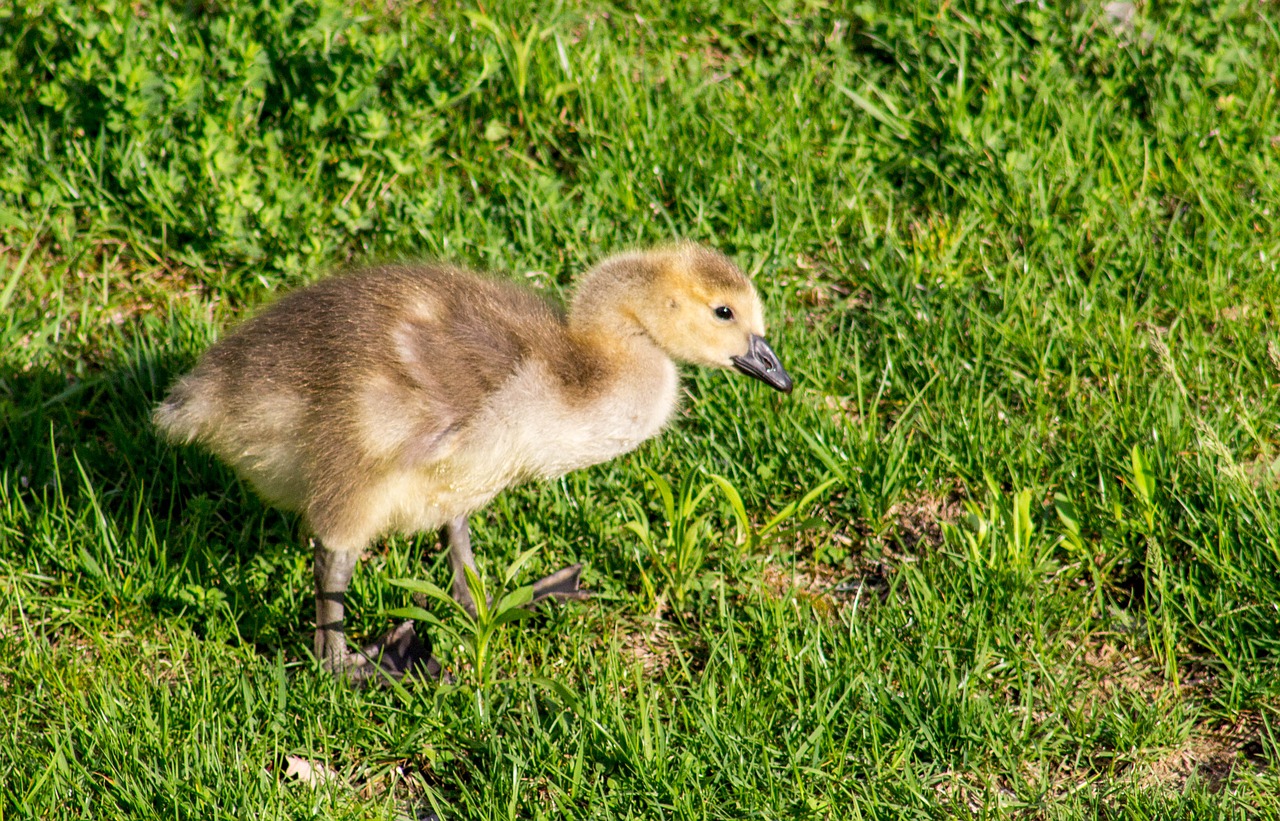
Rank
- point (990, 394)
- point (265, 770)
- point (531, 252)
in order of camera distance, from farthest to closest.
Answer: point (531, 252), point (990, 394), point (265, 770)

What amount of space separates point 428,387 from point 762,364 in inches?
38.6

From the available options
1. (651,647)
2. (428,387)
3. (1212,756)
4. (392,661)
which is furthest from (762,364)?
(1212,756)

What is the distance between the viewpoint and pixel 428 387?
10.6 ft

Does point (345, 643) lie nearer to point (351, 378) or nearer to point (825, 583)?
point (351, 378)

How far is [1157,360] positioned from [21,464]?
356 centimetres

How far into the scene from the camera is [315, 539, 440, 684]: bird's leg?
11.3ft

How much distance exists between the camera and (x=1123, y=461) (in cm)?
382

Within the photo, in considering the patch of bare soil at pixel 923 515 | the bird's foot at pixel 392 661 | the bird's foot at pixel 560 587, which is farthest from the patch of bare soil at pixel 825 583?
the bird's foot at pixel 392 661

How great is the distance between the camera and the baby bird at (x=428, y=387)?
127 inches

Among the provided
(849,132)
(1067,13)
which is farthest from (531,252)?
(1067,13)

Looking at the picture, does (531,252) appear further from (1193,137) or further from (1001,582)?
(1193,137)

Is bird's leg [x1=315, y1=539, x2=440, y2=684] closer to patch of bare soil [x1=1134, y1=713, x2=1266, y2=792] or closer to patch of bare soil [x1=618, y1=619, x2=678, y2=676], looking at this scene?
patch of bare soil [x1=618, y1=619, x2=678, y2=676]

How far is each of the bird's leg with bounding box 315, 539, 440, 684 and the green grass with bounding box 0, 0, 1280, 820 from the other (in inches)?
3.3

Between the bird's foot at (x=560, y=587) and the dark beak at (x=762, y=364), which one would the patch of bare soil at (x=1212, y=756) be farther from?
the bird's foot at (x=560, y=587)
